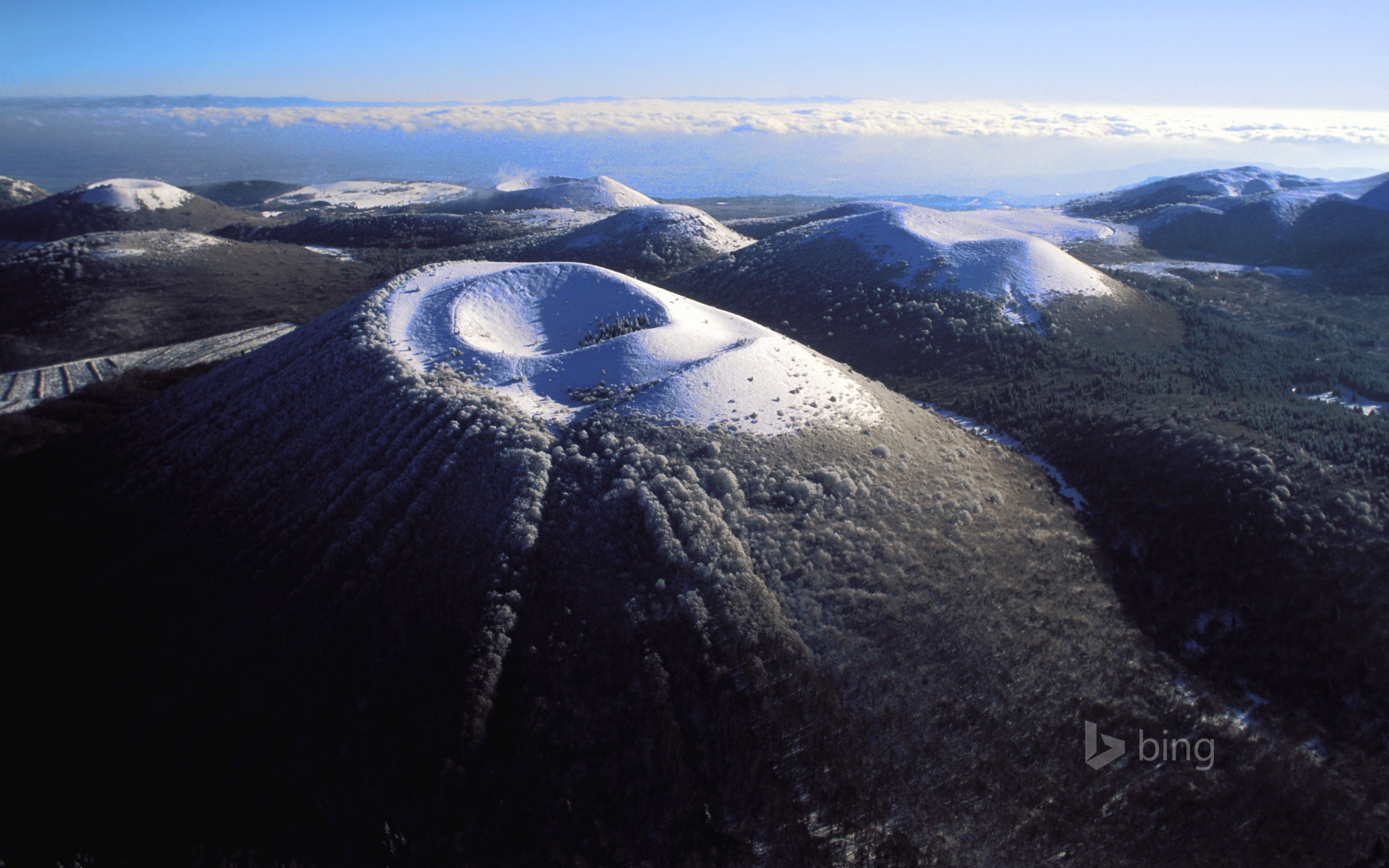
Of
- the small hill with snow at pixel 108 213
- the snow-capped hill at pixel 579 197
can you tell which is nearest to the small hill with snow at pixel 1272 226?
the snow-capped hill at pixel 579 197

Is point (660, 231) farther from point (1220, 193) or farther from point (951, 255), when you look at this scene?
point (1220, 193)

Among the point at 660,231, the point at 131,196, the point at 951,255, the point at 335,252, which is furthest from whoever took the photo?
the point at 131,196

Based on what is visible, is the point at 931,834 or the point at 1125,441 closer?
the point at 931,834

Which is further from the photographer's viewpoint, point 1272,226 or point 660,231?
point 660,231

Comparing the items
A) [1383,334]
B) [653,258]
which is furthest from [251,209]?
[1383,334]

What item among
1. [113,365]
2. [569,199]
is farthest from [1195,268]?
[569,199]

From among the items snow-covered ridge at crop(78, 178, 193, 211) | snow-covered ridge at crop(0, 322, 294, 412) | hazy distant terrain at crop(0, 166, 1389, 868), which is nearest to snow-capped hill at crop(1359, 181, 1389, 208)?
hazy distant terrain at crop(0, 166, 1389, 868)

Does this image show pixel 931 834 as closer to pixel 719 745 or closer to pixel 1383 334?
pixel 719 745
